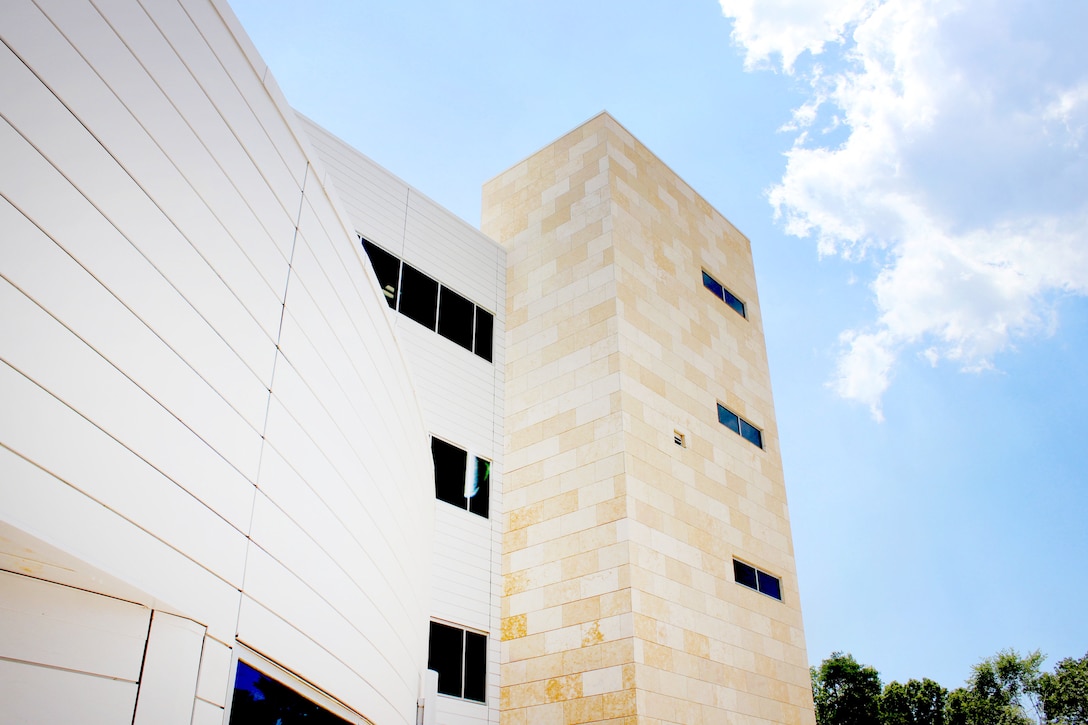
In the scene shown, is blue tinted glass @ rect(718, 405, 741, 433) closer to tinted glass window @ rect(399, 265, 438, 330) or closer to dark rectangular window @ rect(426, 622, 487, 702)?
tinted glass window @ rect(399, 265, 438, 330)

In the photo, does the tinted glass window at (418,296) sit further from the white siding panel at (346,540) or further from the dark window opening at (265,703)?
the dark window opening at (265,703)

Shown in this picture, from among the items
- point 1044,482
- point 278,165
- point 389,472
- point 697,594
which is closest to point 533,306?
point 697,594

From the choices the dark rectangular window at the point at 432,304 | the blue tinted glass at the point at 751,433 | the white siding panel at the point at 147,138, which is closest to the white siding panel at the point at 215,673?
the white siding panel at the point at 147,138

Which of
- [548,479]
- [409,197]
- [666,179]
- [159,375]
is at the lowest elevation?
[159,375]

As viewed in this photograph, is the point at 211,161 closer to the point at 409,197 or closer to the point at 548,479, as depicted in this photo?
the point at 548,479

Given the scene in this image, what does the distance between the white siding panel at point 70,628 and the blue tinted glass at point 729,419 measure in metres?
13.0

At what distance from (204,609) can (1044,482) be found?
6212 inches

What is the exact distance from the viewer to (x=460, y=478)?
13.1m

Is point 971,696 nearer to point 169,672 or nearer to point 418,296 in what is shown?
point 418,296

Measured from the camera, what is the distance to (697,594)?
41.0ft

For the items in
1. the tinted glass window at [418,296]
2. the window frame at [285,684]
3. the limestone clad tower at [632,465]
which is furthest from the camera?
the tinted glass window at [418,296]

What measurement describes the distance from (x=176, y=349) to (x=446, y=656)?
368 inches

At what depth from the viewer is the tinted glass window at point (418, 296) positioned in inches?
532

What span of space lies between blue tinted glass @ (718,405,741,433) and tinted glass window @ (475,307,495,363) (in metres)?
4.41
